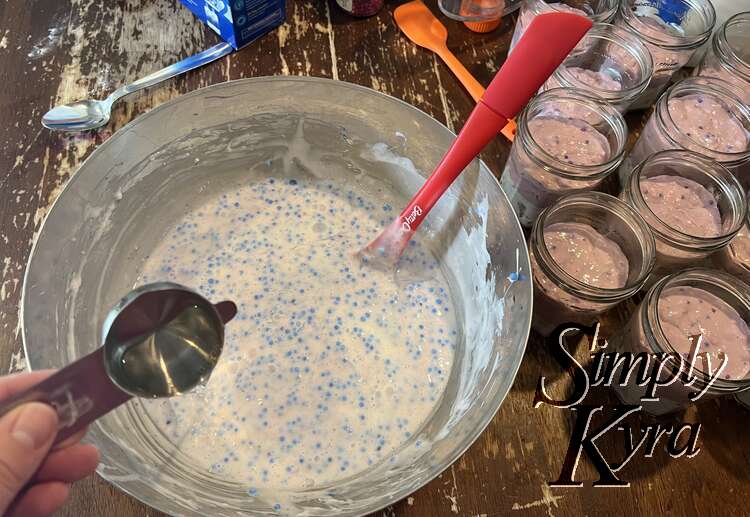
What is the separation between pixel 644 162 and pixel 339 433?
51cm

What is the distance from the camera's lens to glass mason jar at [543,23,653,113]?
0.79 m

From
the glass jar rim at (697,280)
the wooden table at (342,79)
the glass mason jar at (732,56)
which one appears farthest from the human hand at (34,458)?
the glass mason jar at (732,56)

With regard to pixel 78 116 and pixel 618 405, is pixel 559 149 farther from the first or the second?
pixel 78 116

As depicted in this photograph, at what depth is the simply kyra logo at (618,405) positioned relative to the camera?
62 centimetres

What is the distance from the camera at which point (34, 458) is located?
1.39ft

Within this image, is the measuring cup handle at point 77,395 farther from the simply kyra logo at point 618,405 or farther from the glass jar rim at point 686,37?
the glass jar rim at point 686,37

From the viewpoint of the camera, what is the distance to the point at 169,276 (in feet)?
2.40

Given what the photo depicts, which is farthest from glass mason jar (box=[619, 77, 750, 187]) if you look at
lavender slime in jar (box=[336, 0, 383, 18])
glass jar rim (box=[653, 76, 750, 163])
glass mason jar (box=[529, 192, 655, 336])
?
lavender slime in jar (box=[336, 0, 383, 18])

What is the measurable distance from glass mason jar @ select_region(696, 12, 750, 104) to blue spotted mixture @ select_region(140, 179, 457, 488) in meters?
0.54

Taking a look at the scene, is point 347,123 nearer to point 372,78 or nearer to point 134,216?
point 372,78

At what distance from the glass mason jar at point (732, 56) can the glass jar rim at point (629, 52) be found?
0.13 metres

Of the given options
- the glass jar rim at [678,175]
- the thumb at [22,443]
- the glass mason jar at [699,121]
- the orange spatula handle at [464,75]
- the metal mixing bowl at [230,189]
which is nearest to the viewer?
the thumb at [22,443]

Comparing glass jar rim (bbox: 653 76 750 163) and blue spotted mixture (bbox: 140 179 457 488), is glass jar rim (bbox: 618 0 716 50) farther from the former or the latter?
blue spotted mixture (bbox: 140 179 457 488)

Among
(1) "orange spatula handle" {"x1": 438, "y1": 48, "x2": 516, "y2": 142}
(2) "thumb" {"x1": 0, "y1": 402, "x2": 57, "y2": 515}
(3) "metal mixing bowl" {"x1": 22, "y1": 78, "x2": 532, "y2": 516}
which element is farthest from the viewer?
(1) "orange spatula handle" {"x1": 438, "y1": 48, "x2": 516, "y2": 142}
